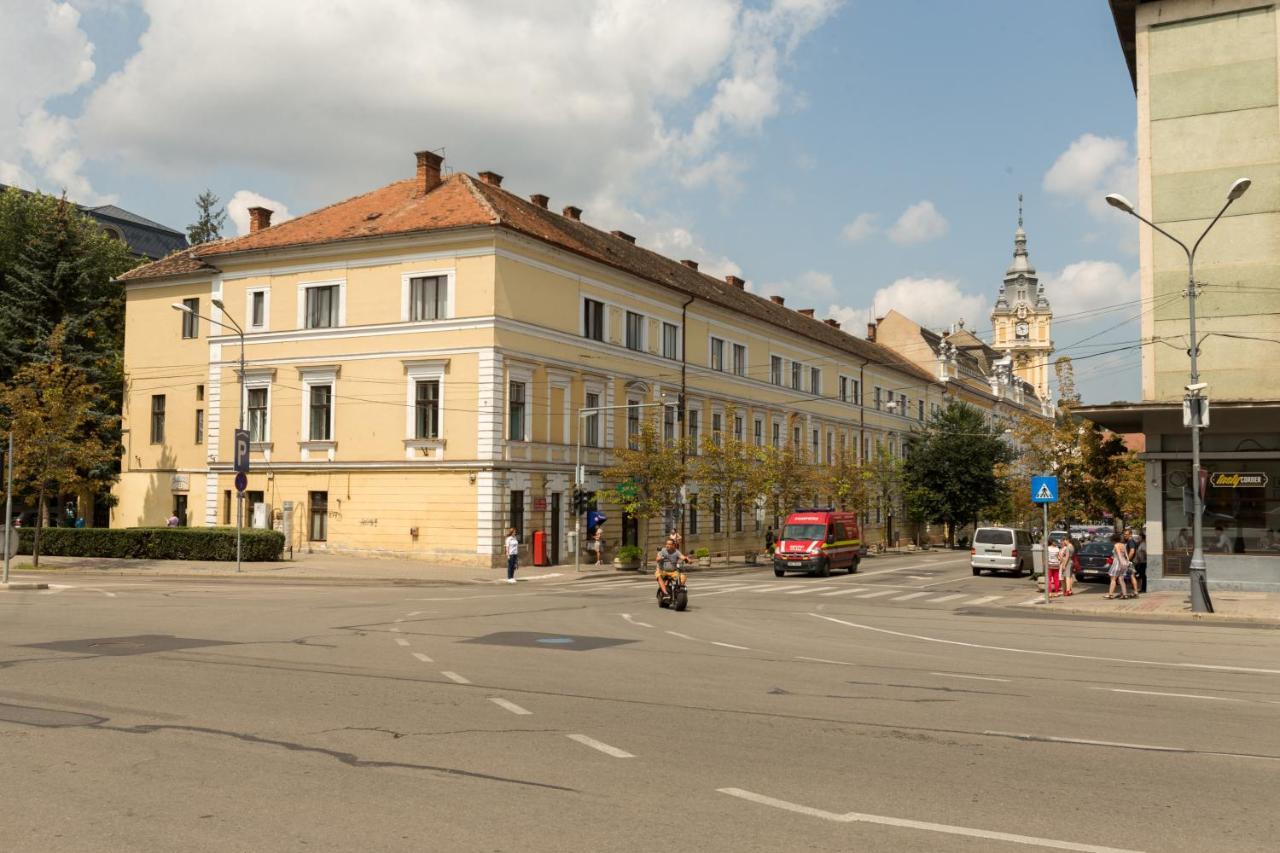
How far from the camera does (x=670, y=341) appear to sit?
5203cm

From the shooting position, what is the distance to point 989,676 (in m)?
13.4

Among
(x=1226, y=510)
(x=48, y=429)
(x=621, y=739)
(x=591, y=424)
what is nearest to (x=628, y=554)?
(x=591, y=424)

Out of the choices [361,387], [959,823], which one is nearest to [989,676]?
[959,823]

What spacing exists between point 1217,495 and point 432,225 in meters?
27.6

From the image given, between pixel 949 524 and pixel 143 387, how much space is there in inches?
2092

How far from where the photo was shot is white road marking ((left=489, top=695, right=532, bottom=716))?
10188 mm

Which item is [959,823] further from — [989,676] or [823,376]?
[823,376]

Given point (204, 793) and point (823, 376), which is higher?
point (823, 376)

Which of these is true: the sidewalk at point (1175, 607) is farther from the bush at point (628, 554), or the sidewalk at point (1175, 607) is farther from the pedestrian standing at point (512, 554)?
the bush at point (628, 554)

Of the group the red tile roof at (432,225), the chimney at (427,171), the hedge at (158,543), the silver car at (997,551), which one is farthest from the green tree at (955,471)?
the hedge at (158,543)

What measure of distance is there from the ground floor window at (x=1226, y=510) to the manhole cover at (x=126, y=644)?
24.7 metres

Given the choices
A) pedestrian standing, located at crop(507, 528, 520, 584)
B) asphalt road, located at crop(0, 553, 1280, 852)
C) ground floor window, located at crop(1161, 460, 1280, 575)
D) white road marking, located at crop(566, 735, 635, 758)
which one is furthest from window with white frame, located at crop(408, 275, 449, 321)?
white road marking, located at crop(566, 735, 635, 758)

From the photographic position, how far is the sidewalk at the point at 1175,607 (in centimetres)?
2278

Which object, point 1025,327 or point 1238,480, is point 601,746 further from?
point 1025,327
